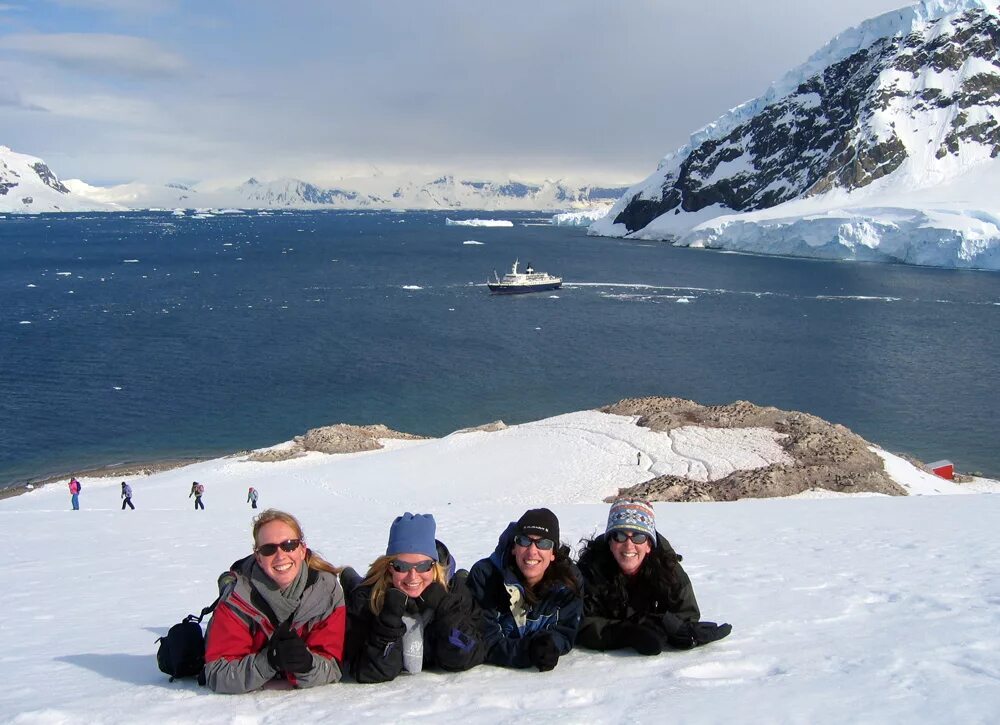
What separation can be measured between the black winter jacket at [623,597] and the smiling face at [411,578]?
1.40m

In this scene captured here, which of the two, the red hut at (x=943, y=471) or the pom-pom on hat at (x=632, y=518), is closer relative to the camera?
the pom-pom on hat at (x=632, y=518)

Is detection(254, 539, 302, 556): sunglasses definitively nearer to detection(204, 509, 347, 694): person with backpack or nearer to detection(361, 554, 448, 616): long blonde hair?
detection(204, 509, 347, 694): person with backpack

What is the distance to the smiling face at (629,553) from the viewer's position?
5984mm

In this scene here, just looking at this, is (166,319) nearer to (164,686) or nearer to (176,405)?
(176,405)

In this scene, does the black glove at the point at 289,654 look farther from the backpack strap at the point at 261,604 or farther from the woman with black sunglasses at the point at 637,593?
the woman with black sunglasses at the point at 637,593

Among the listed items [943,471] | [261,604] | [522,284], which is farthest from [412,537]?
[522,284]

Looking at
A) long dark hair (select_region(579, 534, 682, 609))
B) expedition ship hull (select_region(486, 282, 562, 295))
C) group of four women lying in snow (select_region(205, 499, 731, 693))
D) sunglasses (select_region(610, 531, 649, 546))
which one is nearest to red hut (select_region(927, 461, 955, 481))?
group of four women lying in snow (select_region(205, 499, 731, 693))

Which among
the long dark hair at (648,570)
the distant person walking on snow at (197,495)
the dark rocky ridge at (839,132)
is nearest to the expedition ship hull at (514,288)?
the distant person walking on snow at (197,495)

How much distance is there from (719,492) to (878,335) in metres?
44.6

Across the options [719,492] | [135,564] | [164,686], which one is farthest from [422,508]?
[164,686]

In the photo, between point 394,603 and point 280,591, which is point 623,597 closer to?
point 394,603

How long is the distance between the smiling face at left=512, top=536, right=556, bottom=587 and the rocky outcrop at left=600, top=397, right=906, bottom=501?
51.4 ft

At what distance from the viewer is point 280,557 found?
5.14m

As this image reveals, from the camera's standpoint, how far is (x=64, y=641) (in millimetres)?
7188
